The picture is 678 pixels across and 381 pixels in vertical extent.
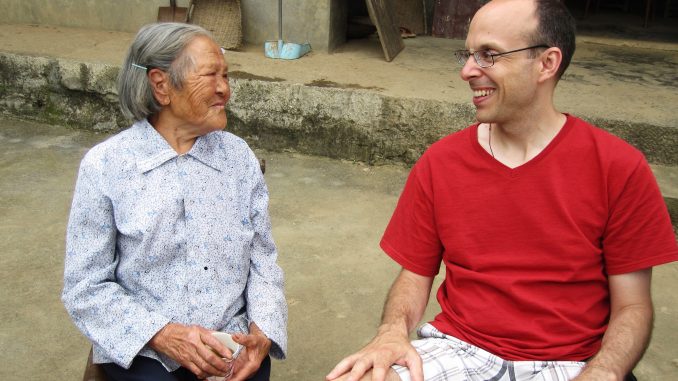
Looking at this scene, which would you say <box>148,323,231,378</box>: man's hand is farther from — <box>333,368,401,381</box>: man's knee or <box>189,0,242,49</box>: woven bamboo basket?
<box>189,0,242,49</box>: woven bamboo basket

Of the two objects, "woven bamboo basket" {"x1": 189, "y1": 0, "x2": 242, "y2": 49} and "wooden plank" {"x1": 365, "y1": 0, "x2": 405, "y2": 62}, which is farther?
"woven bamboo basket" {"x1": 189, "y1": 0, "x2": 242, "y2": 49}

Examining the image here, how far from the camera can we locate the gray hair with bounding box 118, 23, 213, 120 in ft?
6.98

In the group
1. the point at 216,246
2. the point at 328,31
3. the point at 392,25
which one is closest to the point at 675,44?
the point at 392,25

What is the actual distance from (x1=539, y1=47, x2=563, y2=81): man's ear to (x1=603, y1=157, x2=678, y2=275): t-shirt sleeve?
1.08 ft

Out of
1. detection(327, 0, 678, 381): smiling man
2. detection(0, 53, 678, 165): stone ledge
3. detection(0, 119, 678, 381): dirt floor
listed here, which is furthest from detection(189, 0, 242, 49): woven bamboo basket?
detection(327, 0, 678, 381): smiling man

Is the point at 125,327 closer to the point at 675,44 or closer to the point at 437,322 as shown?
the point at 437,322

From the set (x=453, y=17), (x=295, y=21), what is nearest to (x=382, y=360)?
(x=295, y=21)

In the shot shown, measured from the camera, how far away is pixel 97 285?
81.2 inches

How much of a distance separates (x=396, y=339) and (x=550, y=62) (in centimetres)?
85

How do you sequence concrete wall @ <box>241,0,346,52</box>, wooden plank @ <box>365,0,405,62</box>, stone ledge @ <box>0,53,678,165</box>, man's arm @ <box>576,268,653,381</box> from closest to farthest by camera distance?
man's arm @ <box>576,268,653,381</box> → stone ledge @ <box>0,53,678,165</box> → wooden plank @ <box>365,0,405,62</box> → concrete wall @ <box>241,0,346,52</box>

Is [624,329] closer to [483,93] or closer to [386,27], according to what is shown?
[483,93]

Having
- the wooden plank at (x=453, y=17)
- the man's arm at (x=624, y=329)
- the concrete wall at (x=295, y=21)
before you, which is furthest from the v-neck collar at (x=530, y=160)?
the wooden plank at (x=453, y=17)

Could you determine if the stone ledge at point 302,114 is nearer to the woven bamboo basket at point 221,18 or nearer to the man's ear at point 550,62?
the woven bamboo basket at point 221,18

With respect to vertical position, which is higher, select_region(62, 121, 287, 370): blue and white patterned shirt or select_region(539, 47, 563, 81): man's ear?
select_region(539, 47, 563, 81): man's ear
